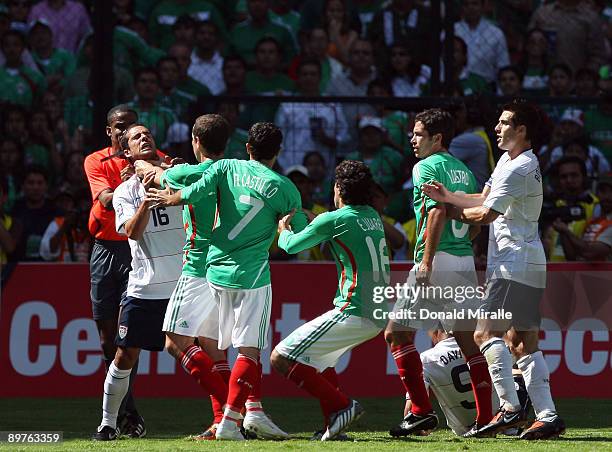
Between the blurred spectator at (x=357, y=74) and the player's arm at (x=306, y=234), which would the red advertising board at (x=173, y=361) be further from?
the player's arm at (x=306, y=234)

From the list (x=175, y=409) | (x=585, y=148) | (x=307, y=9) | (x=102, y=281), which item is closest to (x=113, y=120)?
(x=102, y=281)

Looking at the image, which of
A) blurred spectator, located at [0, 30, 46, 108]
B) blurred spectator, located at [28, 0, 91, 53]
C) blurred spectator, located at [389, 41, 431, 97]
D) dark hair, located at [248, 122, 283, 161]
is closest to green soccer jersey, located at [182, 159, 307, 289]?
dark hair, located at [248, 122, 283, 161]

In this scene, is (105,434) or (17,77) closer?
(105,434)

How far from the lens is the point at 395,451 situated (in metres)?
7.07

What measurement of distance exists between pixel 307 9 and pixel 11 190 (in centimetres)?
430

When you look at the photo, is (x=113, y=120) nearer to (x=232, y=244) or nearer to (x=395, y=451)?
(x=232, y=244)

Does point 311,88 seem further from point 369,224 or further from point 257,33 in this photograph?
point 369,224

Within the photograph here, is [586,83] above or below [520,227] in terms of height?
above

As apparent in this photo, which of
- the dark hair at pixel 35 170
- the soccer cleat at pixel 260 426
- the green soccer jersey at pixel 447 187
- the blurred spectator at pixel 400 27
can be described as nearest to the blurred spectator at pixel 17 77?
the dark hair at pixel 35 170

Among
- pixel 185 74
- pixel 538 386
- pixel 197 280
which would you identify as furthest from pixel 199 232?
pixel 185 74

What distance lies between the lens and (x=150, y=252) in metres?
8.05

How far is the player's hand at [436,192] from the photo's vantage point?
752cm

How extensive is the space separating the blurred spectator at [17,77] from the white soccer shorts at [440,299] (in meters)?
6.35

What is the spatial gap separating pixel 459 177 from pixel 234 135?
373 cm
